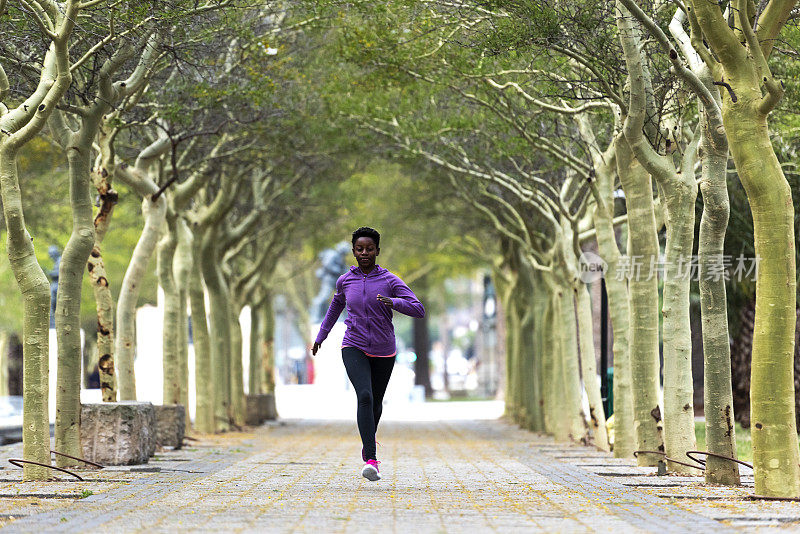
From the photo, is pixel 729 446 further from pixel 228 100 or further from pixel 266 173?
pixel 266 173

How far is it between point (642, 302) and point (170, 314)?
30.4 feet

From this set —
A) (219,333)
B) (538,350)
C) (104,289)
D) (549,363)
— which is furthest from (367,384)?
(538,350)

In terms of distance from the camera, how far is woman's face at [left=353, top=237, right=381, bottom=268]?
10898mm

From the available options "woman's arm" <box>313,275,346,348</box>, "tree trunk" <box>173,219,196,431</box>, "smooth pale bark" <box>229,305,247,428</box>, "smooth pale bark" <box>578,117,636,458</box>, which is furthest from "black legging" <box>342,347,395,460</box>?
"smooth pale bark" <box>229,305,247,428</box>

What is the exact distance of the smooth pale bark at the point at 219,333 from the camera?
2506cm

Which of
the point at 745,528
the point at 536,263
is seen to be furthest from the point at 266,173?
the point at 745,528

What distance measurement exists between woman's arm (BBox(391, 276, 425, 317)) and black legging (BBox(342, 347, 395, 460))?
51 cm

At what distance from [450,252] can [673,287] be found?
81.6 feet

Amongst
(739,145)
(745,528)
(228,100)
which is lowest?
(745,528)

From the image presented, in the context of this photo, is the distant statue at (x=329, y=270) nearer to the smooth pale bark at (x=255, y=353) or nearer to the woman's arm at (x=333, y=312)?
the smooth pale bark at (x=255, y=353)

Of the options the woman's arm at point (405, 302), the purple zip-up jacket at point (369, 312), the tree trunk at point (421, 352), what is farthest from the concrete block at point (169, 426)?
the tree trunk at point (421, 352)

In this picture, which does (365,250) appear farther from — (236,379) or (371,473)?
(236,379)

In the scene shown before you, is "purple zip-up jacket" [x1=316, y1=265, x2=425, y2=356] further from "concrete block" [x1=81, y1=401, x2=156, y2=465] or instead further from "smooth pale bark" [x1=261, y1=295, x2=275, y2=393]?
"smooth pale bark" [x1=261, y1=295, x2=275, y2=393]

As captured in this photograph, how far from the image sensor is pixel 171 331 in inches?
823
